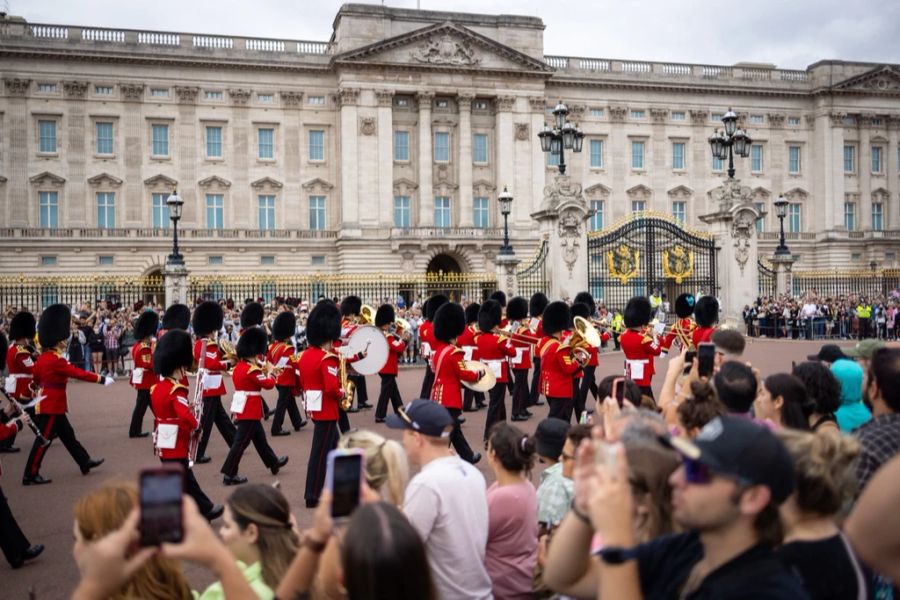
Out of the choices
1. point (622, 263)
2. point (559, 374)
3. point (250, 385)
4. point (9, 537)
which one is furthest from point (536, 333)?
point (622, 263)

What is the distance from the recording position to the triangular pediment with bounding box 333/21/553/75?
40219mm

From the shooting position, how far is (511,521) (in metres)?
4.36

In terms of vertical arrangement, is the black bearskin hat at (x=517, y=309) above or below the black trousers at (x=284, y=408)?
above

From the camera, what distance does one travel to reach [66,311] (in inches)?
400

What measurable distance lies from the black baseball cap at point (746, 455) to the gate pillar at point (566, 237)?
60.1 feet

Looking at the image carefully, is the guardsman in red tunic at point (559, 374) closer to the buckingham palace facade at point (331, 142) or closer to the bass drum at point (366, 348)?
the bass drum at point (366, 348)

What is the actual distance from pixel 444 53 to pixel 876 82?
26.0 m

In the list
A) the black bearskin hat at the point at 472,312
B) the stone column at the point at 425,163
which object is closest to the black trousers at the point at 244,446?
the black bearskin hat at the point at 472,312

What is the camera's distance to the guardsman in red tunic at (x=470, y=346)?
12.6 metres

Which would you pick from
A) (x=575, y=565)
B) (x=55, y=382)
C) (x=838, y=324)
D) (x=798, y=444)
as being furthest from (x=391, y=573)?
(x=838, y=324)

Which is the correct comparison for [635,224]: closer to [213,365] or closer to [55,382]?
[213,365]

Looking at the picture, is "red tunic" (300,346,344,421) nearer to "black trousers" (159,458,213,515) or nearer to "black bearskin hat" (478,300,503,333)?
"black trousers" (159,458,213,515)

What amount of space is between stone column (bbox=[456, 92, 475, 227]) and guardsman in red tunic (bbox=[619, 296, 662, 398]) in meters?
31.4

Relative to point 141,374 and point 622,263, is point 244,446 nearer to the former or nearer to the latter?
point 141,374
